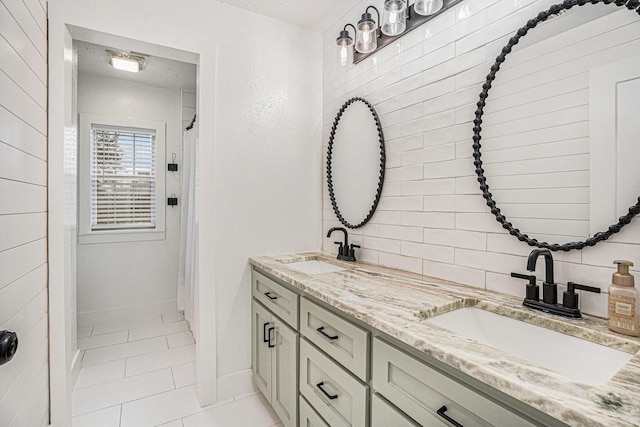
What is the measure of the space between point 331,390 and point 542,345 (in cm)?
77

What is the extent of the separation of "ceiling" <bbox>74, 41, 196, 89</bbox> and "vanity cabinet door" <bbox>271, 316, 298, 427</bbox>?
2.41 m

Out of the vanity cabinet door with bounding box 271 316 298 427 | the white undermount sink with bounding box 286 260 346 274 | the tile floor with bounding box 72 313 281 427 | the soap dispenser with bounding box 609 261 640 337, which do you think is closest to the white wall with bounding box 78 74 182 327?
the tile floor with bounding box 72 313 281 427

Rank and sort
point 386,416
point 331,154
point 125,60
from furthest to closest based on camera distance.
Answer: point 125,60 → point 331,154 → point 386,416

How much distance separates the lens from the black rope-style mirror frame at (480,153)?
933 mm

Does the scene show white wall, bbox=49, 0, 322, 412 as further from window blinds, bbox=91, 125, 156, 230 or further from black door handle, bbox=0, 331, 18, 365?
window blinds, bbox=91, 125, 156, 230

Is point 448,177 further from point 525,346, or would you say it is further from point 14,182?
point 14,182

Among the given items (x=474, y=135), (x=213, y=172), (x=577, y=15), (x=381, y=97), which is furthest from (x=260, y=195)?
(x=577, y=15)

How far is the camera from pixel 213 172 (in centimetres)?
199

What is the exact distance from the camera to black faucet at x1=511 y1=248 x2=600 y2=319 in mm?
998

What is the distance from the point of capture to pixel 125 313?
3.19 metres

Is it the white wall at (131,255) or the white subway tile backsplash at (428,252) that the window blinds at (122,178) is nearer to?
the white wall at (131,255)

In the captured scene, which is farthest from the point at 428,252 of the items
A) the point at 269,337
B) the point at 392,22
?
the point at 392,22

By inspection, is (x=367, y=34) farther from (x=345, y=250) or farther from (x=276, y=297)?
(x=276, y=297)

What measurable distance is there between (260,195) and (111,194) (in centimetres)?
196
